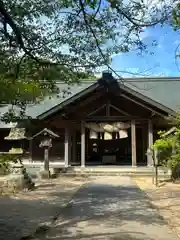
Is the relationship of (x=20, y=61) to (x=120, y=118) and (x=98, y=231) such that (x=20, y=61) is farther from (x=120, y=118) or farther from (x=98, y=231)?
(x=120, y=118)

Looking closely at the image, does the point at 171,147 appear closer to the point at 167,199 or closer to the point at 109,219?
the point at 167,199

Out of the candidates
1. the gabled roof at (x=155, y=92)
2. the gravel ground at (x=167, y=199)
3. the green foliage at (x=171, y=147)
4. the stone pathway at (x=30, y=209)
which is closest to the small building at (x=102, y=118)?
the gabled roof at (x=155, y=92)

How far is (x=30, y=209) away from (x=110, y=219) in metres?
2.64

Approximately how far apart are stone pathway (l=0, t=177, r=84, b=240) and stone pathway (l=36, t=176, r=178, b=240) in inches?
16.1

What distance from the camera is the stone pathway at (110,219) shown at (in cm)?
714

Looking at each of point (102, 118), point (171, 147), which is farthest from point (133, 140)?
point (171, 147)

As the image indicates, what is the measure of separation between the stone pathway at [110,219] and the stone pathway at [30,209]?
1.34 ft

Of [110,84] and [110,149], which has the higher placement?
[110,84]

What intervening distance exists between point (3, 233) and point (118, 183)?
393 inches

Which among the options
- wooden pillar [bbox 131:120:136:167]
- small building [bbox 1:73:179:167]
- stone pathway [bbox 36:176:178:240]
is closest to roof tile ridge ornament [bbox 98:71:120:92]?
small building [bbox 1:73:179:167]

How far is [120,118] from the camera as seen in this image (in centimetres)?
2138

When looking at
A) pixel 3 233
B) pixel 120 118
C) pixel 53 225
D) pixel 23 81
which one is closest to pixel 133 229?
pixel 53 225

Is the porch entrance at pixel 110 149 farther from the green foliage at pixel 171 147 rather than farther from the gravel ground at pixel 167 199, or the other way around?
the gravel ground at pixel 167 199

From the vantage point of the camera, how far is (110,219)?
873 cm
